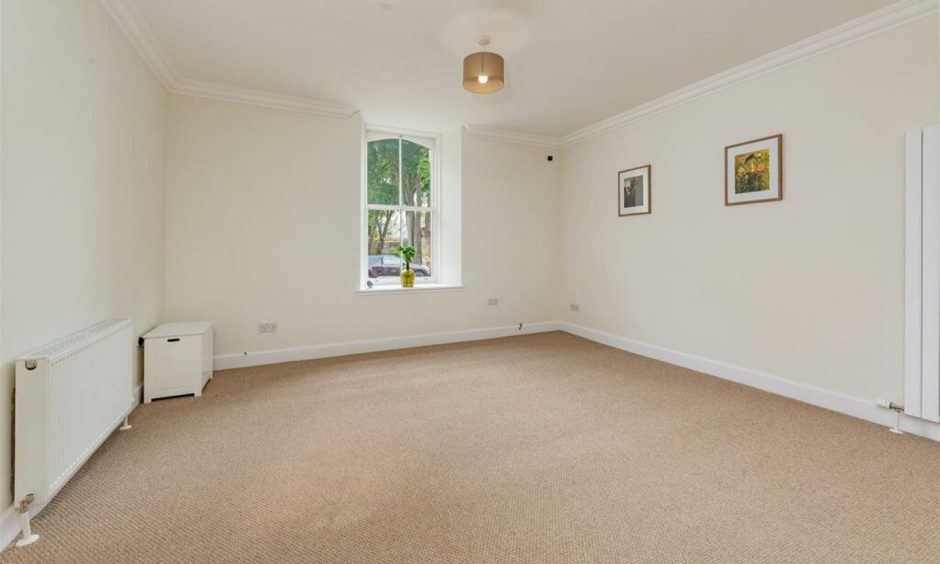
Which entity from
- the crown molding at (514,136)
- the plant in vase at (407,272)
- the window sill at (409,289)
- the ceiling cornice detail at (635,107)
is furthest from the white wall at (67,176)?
the crown molding at (514,136)

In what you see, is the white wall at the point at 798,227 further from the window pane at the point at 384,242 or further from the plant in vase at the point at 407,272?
the window pane at the point at 384,242

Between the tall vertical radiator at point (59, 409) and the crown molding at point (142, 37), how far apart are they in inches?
77.6

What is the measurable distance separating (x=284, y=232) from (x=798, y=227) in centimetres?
459

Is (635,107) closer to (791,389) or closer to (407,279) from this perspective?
(791,389)

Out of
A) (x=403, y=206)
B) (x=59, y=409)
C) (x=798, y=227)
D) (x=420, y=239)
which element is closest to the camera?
(x=59, y=409)

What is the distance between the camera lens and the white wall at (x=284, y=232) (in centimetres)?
384

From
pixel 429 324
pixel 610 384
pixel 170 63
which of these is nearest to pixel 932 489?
pixel 610 384

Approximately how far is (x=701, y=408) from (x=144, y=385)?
13.9 feet

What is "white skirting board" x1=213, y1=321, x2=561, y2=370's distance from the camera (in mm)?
4090

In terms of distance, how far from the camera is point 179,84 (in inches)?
146

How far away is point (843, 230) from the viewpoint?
2896 millimetres

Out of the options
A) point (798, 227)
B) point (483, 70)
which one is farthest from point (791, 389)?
point (483, 70)

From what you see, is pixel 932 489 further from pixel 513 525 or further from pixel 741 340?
pixel 513 525

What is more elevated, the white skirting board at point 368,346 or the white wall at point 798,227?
the white wall at point 798,227
